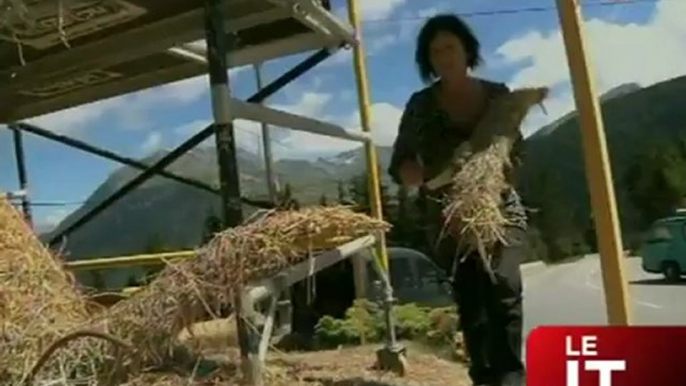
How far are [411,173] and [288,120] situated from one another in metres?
0.31

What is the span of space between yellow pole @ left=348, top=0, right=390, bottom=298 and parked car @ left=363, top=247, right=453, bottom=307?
0.16ft

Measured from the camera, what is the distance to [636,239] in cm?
136

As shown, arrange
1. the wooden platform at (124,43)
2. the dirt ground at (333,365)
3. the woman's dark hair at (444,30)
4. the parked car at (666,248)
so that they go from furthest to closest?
the wooden platform at (124,43) → the woman's dark hair at (444,30) → the dirt ground at (333,365) → the parked car at (666,248)

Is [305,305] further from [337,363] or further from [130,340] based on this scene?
[130,340]

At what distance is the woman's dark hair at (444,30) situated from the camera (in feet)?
5.29

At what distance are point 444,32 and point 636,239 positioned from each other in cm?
48

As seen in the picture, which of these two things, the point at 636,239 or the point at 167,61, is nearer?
the point at 636,239

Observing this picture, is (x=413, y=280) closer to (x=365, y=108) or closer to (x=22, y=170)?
(x=365, y=108)

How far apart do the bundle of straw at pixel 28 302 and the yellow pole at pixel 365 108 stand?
2.30ft

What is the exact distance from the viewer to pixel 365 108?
2268 mm

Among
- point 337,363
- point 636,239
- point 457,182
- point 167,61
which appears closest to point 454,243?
point 457,182

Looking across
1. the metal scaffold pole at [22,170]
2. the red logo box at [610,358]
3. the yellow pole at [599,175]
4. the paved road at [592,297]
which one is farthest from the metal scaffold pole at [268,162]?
the red logo box at [610,358]

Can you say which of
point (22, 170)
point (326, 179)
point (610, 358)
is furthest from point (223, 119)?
point (22, 170)

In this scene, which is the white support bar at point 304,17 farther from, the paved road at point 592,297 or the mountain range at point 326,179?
the paved road at point 592,297
